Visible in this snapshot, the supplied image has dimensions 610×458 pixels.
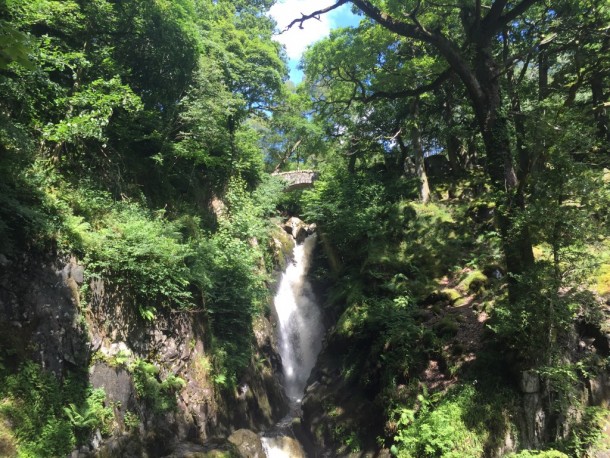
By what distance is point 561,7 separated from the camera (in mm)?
12484

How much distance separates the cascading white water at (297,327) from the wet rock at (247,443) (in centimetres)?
576

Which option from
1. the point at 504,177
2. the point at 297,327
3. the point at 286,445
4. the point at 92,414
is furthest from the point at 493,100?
the point at 297,327

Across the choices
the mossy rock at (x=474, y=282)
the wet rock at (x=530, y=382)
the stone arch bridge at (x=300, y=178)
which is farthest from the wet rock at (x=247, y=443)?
the stone arch bridge at (x=300, y=178)

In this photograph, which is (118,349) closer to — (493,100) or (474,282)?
(474,282)

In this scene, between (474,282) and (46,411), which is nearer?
(46,411)

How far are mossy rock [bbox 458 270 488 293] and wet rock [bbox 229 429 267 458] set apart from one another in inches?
289

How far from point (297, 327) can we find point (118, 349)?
1120 centimetres

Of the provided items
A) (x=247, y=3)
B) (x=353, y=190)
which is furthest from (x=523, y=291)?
(x=247, y=3)

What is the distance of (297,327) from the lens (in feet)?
59.9

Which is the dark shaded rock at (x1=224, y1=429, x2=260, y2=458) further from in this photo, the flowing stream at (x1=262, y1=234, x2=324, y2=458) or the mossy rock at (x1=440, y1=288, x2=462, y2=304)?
the mossy rock at (x1=440, y1=288, x2=462, y2=304)

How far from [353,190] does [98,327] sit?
13.5 metres

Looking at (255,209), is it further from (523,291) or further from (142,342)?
(523,291)

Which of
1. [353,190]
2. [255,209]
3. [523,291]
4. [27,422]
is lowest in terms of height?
[27,422]

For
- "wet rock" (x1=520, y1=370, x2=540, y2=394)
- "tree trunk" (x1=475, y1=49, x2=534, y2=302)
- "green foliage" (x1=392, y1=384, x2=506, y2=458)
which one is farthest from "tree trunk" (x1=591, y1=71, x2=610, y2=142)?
"green foliage" (x1=392, y1=384, x2=506, y2=458)
